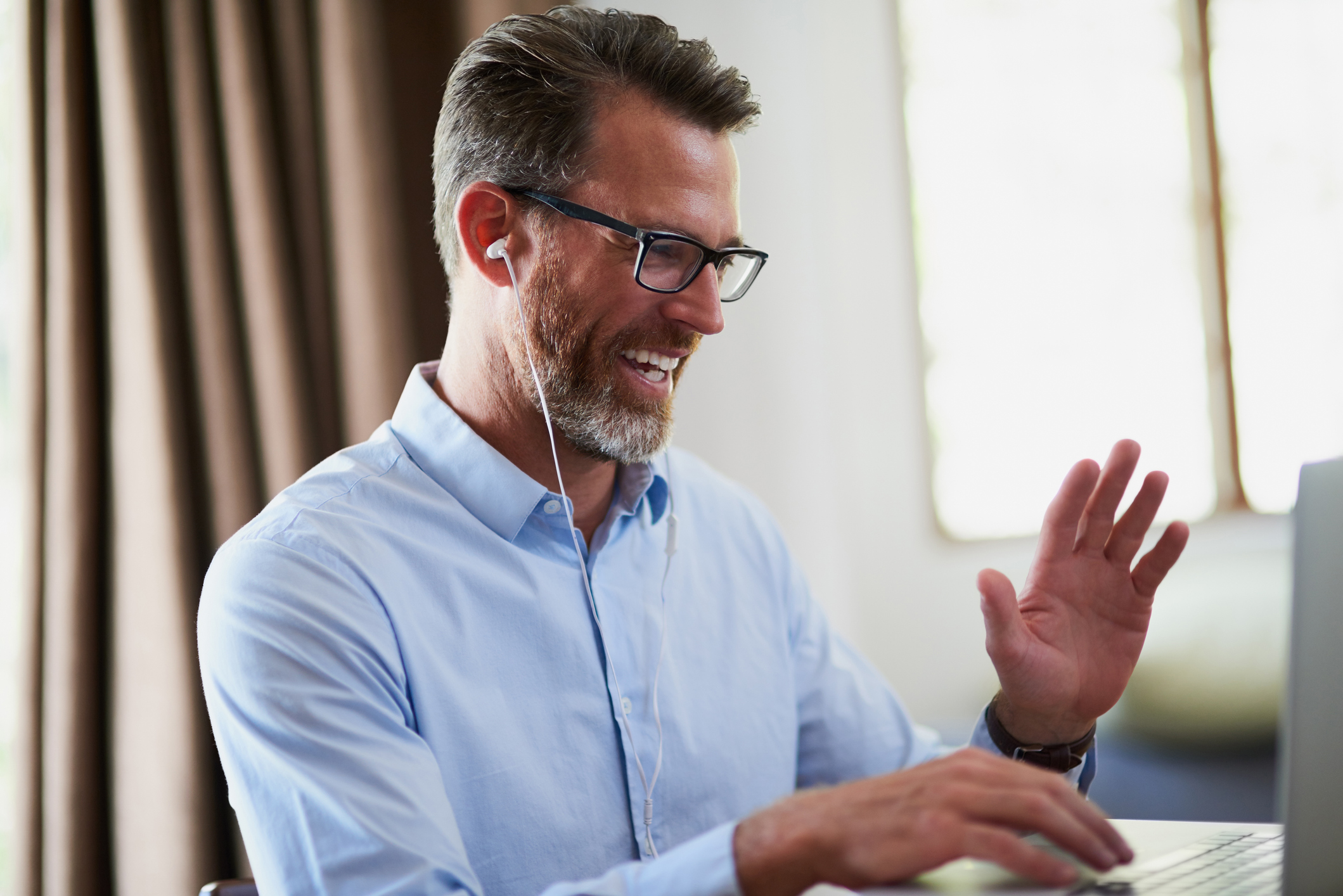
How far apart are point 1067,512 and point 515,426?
0.60 meters

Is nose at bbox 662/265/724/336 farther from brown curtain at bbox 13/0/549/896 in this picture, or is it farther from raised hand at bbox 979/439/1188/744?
brown curtain at bbox 13/0/549/896

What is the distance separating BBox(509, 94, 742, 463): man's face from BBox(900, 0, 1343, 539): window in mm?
1958

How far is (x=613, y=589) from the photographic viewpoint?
1214 millimetres

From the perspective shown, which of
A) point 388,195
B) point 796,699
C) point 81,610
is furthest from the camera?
point 388,195

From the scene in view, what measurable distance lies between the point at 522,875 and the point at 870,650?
6.86 feet

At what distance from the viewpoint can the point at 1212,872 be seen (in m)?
0.79

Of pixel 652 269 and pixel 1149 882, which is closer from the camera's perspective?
pixel 1149 882

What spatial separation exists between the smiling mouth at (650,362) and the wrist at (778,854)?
24.7 inches

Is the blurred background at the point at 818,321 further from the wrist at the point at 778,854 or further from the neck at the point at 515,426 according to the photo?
the wrist at the point at 778,854

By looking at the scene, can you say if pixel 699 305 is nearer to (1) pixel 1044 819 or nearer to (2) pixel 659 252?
(2) pixel 659 252

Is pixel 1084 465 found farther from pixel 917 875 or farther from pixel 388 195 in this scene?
pixel 388 195

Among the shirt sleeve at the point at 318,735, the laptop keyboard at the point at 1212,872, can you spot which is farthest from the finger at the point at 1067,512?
the shirt sleeve at the point at 318,735

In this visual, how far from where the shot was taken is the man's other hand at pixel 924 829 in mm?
676

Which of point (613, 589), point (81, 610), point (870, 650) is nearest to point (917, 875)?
point (613, 589)
